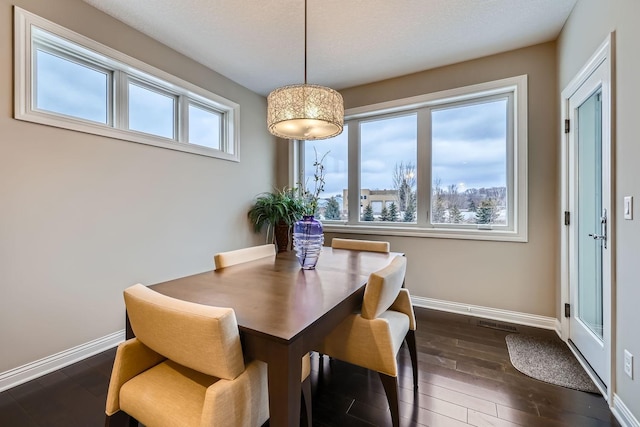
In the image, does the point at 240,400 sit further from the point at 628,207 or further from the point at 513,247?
the point at 513,247

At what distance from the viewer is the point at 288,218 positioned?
3822 mm

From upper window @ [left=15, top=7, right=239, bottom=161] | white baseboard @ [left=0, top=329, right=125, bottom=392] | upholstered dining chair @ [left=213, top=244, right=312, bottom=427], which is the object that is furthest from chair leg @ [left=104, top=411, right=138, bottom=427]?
upper window @ [left=15, top=7, right=239, bottom=161]

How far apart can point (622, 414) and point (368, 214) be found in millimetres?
2696

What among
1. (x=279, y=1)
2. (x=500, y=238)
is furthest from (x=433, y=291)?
(x=279, y=1)

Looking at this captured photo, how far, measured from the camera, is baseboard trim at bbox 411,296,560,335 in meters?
2.72

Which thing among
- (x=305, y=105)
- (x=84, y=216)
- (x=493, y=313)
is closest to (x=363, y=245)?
(x=305, y=105)

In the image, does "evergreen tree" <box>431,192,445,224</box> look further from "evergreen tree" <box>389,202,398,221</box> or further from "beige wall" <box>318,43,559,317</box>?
"evergreen tree" <box>389,202,398,221</box>

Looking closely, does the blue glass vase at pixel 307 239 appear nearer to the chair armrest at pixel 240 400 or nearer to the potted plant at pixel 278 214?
the chair armrest at pixel 240 400

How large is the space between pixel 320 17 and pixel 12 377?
135 inches

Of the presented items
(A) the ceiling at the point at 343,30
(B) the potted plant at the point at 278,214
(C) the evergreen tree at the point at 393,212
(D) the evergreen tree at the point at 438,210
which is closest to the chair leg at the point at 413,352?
(D) the evergreen tree at the point at 438,210

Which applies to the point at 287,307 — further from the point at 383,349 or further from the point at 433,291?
the point at 433,291

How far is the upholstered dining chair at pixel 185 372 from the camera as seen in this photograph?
35.0 inches

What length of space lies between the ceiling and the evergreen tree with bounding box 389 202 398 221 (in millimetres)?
1580

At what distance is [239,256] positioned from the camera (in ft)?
6.88
